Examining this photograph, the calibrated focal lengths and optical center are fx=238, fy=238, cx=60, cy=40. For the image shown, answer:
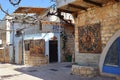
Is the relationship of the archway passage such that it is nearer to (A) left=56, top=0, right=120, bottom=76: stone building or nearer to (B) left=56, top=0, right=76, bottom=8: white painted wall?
(A) left=56, top=0, right=120, bottom=76: stone building

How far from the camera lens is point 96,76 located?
12.8 metres

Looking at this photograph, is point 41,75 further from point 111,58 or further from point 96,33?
point 111,58

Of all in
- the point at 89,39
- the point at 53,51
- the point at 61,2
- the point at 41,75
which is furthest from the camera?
the point at 53,51

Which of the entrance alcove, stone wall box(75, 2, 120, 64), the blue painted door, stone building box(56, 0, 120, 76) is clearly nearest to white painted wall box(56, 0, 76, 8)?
stone building box(56, 0, 120, 76)

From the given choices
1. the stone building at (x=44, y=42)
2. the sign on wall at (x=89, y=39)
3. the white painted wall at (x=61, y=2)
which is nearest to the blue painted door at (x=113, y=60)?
the sign on wall at (x=89, y=39)

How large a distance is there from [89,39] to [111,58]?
6.93ft

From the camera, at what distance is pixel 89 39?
44.9 feet

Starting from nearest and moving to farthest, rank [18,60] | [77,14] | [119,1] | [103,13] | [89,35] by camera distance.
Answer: [119,1]
[103,13]
[89,35]
[77,14]
[18,60]

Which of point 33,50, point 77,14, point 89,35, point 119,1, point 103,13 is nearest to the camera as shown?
point 119,1

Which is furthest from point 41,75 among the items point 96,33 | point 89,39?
point 96,33

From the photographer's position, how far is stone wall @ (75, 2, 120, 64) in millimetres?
11867

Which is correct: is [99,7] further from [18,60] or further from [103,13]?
[18,60]

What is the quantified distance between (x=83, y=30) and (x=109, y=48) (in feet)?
8.81

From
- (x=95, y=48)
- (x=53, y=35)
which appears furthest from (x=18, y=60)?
(x=95, y=48)
